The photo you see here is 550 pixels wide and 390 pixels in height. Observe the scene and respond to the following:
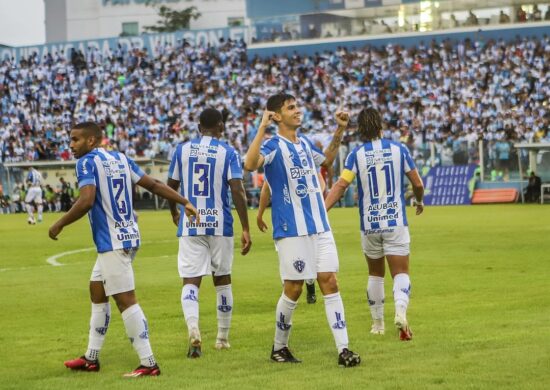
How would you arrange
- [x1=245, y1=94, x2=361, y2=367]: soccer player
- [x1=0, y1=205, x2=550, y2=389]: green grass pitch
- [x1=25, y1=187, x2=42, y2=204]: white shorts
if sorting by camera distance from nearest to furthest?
[x1=0, y1=205, x2=550, y2=389]: green grass pitch → [x1=245, y1=94, x2=361, y2=367]: soccer player → [x1=25, y1=187, x2=42, y2=204]: white shorts

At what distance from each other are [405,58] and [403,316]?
166 feet

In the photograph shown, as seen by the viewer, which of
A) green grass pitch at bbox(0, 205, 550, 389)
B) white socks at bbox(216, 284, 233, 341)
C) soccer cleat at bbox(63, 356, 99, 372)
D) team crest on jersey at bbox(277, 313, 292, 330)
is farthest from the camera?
white socks at bbox(216, 284, 233, 341)

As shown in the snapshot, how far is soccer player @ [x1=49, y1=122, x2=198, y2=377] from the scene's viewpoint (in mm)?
9062

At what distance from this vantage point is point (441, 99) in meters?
55.4

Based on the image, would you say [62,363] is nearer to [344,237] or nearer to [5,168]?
[344,237]

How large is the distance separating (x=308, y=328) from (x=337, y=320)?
8.06 feet

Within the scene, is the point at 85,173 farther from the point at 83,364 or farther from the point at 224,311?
the point at 224,311

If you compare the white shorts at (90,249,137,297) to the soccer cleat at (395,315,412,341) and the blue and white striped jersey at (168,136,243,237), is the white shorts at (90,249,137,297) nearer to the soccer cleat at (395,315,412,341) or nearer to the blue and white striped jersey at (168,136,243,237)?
the blue and white striped jersey at (168,136,243,237)

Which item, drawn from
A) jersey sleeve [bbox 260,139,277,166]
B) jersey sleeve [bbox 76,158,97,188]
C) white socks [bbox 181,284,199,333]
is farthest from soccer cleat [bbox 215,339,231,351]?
jersey sleeve [bbox 76,158,97,188]

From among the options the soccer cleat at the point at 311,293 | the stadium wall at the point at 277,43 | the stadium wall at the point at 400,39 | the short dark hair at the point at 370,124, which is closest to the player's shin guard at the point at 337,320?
the short dark hair at the point at 370,124

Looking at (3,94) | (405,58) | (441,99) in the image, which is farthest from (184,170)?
(3,94)

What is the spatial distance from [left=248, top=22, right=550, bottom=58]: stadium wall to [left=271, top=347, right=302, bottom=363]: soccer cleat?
173 feet

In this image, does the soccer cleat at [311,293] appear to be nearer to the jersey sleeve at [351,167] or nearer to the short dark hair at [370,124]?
the jersey sleeve at [351,167]

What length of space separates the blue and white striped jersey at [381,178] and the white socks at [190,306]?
1963mm
